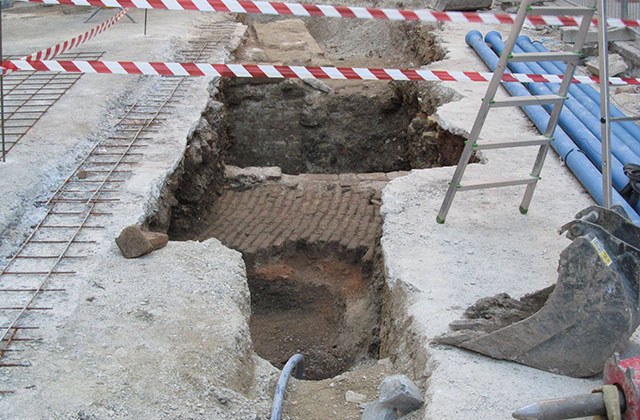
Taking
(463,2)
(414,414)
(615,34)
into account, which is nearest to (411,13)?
(414,414)

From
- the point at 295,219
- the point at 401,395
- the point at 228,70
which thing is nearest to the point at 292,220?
the point at 295,219

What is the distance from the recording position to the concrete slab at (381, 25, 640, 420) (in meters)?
3.19

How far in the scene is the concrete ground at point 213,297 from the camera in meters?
3.18

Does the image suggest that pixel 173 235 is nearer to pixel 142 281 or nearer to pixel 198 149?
pixel 198 149

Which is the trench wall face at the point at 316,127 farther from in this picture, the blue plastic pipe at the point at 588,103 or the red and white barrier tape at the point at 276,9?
the red and white barrier tape at the point at 276,9

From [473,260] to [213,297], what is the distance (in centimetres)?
→ 176

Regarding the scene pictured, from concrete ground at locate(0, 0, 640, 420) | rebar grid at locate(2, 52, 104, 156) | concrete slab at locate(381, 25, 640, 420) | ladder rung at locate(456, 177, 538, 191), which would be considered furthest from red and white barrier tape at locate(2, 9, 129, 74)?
ladder rung at locate(456, 177, 538, 191)

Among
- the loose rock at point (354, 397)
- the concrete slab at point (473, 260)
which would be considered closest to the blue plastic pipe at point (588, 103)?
the concrete slab at point (473, 260)

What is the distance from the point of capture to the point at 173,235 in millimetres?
6277

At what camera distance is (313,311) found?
19.8 feet

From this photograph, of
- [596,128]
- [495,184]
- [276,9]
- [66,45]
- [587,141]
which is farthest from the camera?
[66,45]

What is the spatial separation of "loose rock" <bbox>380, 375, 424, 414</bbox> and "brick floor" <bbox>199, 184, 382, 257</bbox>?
2.69 meters

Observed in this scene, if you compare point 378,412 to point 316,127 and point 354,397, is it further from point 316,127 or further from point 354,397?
point 316,127

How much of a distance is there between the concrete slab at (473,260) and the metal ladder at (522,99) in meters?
0.27
